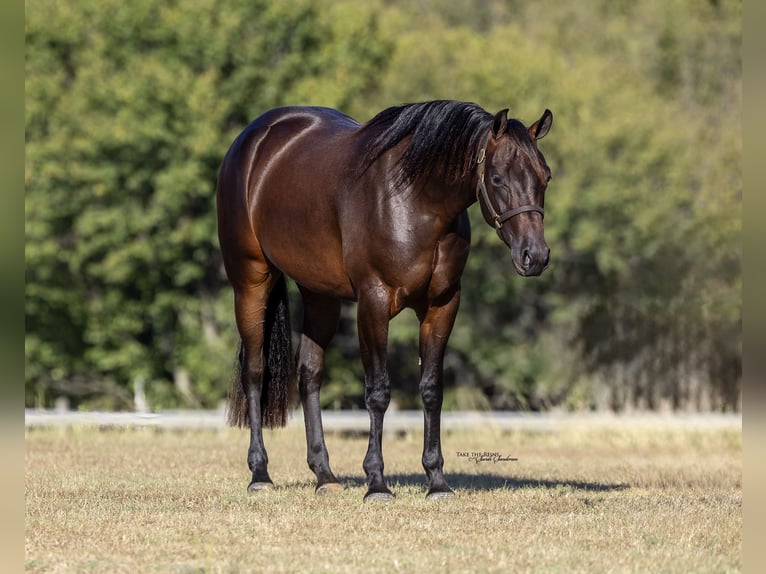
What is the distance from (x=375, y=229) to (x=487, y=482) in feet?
9.20

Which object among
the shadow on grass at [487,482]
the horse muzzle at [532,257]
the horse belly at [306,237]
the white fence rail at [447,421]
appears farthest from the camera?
the white fence rail at [447,421]

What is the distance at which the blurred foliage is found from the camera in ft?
113

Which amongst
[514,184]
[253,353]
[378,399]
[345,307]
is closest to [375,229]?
[514,184]

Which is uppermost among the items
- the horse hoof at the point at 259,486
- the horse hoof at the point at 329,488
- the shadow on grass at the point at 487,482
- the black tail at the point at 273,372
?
the black tail at the point at 273,372

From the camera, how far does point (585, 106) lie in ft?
128

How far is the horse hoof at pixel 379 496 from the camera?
8.50m

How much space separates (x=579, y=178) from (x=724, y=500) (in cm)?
2991

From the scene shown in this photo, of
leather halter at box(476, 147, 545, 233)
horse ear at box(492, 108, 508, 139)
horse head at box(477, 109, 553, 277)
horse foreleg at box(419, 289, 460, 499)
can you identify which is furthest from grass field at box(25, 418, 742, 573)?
horse ear at box(492, 108, 508, 139)

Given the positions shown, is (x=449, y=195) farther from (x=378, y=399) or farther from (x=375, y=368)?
(x=378, y=399)

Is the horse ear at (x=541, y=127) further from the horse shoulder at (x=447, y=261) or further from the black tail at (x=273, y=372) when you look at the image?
the black tail at (x=273, y=372)

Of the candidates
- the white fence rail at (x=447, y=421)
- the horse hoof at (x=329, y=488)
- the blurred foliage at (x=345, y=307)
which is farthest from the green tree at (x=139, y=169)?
the horse hoof at (x=329, y=488)

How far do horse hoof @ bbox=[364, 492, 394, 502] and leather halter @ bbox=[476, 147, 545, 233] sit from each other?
1926 mm

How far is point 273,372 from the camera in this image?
10.3 metres

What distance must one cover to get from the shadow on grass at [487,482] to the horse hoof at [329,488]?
619 millimetres
